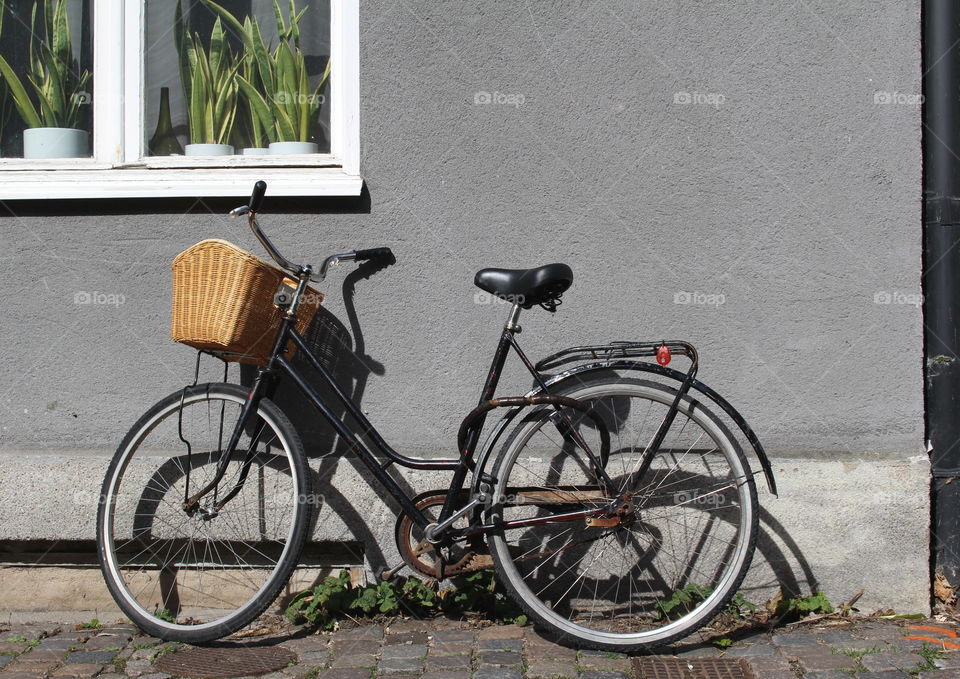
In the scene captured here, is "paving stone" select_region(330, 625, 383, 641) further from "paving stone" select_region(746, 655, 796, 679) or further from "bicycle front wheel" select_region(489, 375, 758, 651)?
"paving stone" select_region(746, 655, 796, 679)

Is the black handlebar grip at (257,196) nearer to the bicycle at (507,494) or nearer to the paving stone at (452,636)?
the bicycle at (507,494)

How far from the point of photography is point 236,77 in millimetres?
4383

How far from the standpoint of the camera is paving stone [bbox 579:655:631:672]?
11.1 ft

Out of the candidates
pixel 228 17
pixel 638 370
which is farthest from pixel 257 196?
pixel 638 370

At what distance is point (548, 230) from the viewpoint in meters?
4.01

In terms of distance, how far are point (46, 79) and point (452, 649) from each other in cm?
321

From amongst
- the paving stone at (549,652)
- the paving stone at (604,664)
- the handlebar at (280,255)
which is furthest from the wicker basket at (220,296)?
the paving stone at (604,664)

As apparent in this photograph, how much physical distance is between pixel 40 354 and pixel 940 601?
4046 mm

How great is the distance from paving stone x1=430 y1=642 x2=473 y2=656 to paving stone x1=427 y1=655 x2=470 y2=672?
36 mm

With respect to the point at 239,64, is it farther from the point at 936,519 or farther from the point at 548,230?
the point at 936,519

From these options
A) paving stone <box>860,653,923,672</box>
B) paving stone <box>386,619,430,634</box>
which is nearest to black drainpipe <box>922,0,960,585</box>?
paving stone <box>860,653,923,672</box>

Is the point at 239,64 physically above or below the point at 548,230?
above

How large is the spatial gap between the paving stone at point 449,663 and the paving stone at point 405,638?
0.18 m

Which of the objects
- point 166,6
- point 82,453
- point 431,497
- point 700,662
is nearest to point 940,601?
point 700,662
